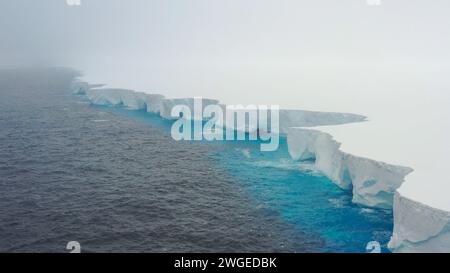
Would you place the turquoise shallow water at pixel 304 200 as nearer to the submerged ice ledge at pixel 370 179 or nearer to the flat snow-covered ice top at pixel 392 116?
the submerged ice ledge at pixel 370 179

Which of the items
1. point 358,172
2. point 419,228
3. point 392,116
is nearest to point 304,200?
point 358,172

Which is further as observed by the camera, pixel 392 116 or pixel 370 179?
pixel 392 116

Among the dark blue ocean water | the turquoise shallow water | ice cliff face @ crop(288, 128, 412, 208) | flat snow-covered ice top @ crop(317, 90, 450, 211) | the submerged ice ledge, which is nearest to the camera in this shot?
the submerged ice ledge

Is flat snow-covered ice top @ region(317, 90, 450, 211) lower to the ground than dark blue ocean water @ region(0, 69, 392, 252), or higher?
higher

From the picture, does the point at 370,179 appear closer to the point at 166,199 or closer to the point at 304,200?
the point at 304,200

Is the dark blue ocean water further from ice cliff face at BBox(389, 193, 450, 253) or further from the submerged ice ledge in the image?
ice cliff face at BBox(389, 193, 450, 253)

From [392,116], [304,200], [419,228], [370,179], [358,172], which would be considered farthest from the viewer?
[392,116]

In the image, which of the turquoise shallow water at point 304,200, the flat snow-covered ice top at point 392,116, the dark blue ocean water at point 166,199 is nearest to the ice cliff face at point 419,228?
the flat snow-covered ice top at point 392,116

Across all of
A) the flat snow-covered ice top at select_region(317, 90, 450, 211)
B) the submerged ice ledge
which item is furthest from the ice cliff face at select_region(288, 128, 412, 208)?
the flat snow-covered ice top at select_region(317, 90, 450, 211)
